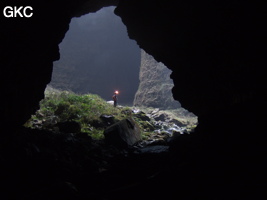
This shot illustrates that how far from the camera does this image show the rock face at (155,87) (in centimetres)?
3079

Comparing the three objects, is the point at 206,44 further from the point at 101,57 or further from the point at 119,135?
the point at 101,57

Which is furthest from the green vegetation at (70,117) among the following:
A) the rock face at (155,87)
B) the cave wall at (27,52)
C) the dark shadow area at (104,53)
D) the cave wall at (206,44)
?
the dark shadow area at (104,53)

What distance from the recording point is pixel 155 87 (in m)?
32.2

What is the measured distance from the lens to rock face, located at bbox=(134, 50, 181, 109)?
30.8 m

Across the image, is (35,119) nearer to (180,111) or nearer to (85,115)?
(85,115)

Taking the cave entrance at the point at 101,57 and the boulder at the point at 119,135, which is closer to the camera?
the boulder at the point at 119,135

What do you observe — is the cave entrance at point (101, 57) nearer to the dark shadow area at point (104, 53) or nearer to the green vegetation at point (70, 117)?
the dark shadow area at point (104, 53)

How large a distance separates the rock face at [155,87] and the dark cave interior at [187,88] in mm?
21176

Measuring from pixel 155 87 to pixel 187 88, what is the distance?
23.3 metres

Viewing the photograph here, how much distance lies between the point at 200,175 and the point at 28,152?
3.64 metres

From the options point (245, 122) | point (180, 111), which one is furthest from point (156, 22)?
point (180, 111)

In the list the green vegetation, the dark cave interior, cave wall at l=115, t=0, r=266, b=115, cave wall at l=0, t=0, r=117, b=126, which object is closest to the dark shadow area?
the green vegetation

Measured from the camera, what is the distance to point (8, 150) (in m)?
4.30

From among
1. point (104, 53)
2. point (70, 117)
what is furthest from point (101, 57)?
point (70, 117)
